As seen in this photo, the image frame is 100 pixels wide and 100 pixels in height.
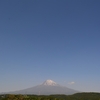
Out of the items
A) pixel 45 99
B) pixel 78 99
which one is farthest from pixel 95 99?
pixel 45 99

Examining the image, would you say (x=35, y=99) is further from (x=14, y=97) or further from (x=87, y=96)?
(x=87, y=96)

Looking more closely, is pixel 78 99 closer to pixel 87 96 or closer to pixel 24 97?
pixel 87 96

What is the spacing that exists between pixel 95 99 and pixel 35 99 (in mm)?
121757

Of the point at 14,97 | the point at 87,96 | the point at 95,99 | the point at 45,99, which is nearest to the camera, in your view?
the point at 14,97

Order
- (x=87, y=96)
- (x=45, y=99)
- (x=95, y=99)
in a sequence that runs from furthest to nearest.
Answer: (x=87, y=96), (x=95, y=99), (x=45, y=99)

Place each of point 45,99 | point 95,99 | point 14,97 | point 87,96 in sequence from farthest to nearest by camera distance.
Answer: point 87,96
point 95,99
point 45,99
point 14,97

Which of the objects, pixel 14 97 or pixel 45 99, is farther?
pixel 45 99

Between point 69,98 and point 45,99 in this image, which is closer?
point 45,99

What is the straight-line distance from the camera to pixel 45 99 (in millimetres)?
53906

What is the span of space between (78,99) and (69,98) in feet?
26.6

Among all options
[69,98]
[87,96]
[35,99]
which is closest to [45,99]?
[35,99]

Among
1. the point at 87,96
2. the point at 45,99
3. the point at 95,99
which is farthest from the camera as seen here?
the point at 87,96

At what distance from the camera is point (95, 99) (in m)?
163

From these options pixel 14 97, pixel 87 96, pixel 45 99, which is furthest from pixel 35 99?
pixel 87 96
